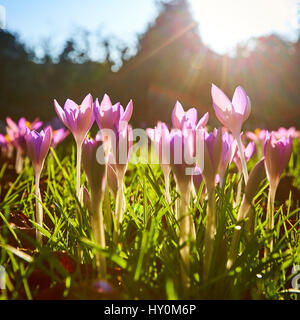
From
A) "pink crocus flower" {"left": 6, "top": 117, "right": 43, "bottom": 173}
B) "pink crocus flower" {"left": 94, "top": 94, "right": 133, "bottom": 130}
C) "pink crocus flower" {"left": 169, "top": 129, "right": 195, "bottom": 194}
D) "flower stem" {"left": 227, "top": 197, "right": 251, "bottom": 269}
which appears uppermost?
"pink crocus flower" {"left": 6, "top": 117, "right": 43, "bottom": 173}

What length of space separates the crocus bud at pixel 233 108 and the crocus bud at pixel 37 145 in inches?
16.6

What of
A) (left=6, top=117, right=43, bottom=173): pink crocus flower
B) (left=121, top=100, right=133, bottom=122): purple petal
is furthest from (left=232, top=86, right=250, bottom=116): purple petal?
(left=6, top=117, right=43, bottom=173): pink crocus flower

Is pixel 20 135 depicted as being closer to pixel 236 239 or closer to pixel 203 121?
pixel 203 121

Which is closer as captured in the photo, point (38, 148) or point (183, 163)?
point (183, 163)

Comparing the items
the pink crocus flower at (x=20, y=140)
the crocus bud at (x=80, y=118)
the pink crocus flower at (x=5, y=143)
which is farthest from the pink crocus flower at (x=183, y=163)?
the pink crocus flower at (x=5, y=143)

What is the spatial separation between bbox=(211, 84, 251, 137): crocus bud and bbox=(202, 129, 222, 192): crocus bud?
98 millimetres

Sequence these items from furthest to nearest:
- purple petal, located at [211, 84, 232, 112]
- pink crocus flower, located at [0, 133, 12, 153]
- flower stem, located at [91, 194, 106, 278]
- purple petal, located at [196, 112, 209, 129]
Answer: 1. pink crocus flower, located at [0, 133, 12, 153]
2. purple petal, located at [196, 112, 209, 129]
3. purple petal, located at [211, 84, 232, 112]
4. flower stem, located at [91, 194, 106, 278]

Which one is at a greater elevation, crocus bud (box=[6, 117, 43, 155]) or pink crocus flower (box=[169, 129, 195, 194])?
crocus bud (box=[6, 117, 43, 155])

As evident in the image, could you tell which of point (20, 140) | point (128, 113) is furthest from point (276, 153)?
point (20, 140)

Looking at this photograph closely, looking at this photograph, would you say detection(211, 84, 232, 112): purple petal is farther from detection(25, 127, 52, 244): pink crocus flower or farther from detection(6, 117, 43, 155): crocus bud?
detection(6, 117, 43, 155): crocus bud

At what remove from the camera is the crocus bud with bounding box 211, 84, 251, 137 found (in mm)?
778

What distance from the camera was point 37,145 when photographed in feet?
3.05

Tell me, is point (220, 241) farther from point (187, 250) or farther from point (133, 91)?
point (133, 91)

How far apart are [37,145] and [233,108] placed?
50 cm
